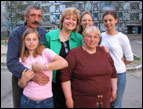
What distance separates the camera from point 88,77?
6.04 feet

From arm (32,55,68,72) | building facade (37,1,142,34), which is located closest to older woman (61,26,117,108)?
arm (32,55,68,72)

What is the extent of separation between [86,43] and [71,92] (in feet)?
2.09

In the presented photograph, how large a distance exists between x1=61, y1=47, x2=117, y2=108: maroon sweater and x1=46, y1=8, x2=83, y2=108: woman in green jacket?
0.28 m

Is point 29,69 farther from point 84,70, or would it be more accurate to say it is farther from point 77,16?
point 77,16

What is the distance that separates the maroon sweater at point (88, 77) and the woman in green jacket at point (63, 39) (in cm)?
28

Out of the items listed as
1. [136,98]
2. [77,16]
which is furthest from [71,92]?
[136,98]

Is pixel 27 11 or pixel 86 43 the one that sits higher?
pixel 27 11

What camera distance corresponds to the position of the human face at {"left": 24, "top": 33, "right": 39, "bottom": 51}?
6.27 feet

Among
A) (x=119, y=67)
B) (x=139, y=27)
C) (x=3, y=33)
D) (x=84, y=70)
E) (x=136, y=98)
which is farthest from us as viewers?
(x=139, y=27)

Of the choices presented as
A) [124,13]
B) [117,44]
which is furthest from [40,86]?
[124,13]

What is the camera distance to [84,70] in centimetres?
183

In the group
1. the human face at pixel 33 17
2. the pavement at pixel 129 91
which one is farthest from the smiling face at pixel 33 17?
the pavement at pixel 129 91

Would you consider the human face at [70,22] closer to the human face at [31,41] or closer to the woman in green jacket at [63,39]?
the woman in green jacket at [63,39]

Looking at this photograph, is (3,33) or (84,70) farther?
(3,33)
